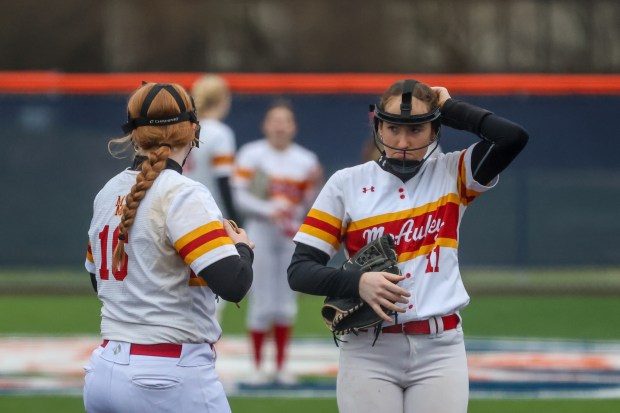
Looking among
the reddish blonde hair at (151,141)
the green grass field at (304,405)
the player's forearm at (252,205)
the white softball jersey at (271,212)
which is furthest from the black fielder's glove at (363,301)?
the player's forearm at (252,205)

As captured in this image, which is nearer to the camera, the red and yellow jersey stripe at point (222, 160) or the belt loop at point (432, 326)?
the belt loop at point (432, 326)

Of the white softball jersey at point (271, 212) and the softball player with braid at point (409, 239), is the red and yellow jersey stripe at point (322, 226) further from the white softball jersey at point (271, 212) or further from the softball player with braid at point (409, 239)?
the white softball jersey at point (271, 212)

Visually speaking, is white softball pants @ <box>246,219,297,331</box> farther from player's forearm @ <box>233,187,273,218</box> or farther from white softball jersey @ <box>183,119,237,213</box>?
white softball jersey @ <box>183,119,237,213</box>

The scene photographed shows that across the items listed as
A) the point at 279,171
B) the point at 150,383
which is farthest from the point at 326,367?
the point at 150,383

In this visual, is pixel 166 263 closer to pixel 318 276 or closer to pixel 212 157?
pixel 318 276

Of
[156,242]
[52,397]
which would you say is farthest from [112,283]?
[52,397]

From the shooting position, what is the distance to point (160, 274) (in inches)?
158

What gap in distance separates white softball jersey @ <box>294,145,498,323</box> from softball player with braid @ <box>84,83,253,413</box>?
1.58ft

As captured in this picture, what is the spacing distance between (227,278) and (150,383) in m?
0.43

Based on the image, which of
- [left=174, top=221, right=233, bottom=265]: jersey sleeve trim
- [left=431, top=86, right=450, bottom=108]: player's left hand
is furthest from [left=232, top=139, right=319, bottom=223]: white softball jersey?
[left=174, top=221, right=233, bottom=265]: jersey sleeve trim

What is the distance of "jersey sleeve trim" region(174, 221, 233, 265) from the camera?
3928 millimetres

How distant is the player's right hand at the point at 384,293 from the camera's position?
426 cm

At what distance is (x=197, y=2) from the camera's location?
83.9ft

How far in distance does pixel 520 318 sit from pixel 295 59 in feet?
44.8
